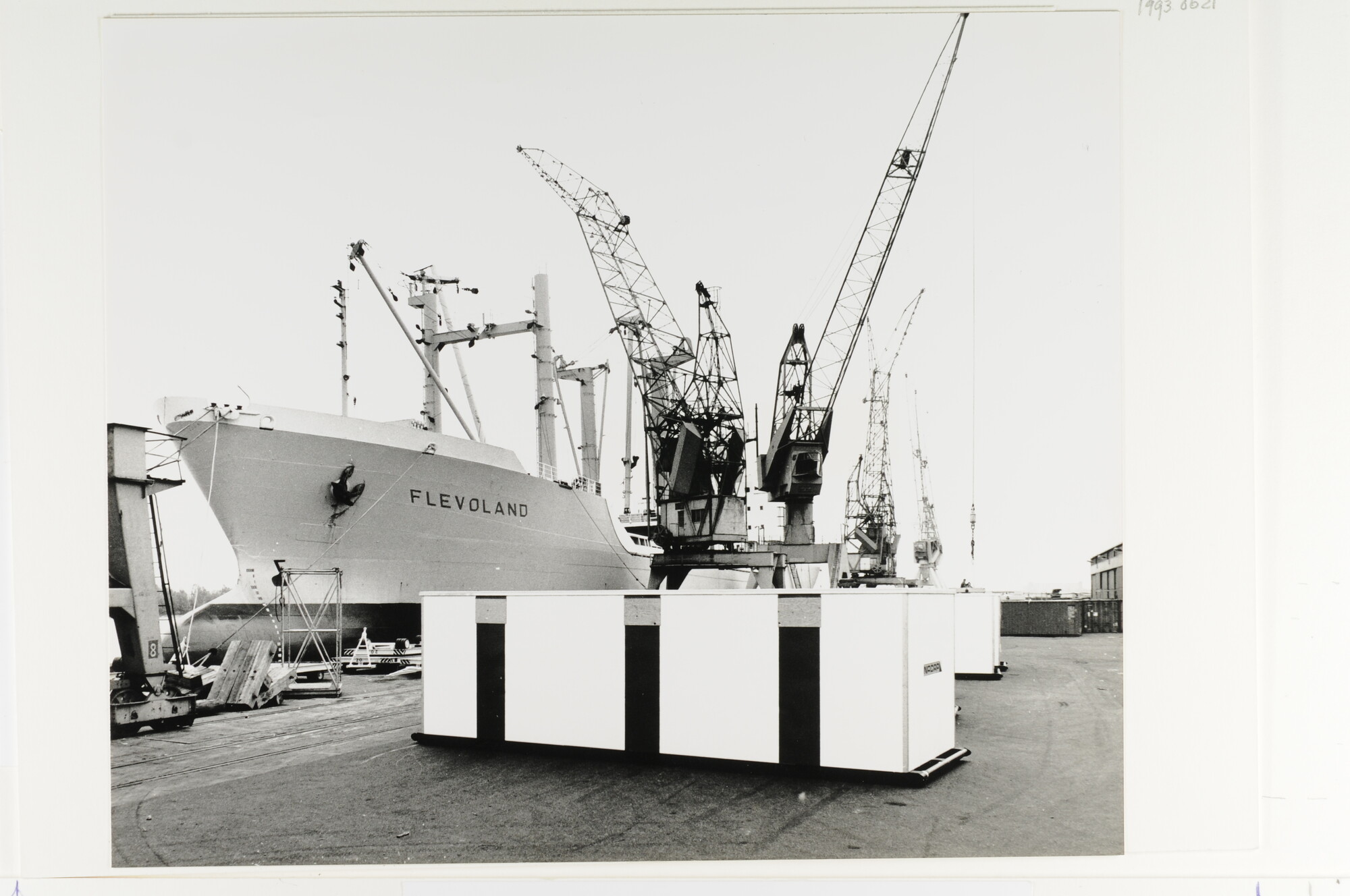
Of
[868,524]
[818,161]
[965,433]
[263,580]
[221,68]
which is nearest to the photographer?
[221,68]

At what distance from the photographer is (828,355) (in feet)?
35.7

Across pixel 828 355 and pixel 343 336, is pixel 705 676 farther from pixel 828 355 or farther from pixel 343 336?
pixel 828 355

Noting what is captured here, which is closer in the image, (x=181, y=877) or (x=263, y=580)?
(x=181, y=877)

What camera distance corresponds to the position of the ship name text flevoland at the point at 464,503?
12786 mm

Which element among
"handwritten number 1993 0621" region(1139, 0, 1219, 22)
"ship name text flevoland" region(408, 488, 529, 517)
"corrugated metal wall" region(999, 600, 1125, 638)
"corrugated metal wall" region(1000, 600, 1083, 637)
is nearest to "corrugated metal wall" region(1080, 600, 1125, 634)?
"corrugated metal wall" region(999, 600, 1125, 638)

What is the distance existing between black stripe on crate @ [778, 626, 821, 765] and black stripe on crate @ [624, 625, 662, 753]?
0.83m

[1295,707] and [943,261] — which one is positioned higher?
[943,261]

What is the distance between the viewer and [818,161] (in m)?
5.84

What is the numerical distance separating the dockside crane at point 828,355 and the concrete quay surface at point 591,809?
3.53 m

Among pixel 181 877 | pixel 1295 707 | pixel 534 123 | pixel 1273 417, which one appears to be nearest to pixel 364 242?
pixel 534 123

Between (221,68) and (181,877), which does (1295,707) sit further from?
(221,68)

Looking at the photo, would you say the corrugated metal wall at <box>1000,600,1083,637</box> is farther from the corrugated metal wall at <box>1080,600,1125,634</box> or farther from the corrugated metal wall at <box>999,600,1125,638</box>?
the corrugated metal wall at <box>1080,600,1125,634</box>

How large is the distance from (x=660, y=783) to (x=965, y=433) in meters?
3.66

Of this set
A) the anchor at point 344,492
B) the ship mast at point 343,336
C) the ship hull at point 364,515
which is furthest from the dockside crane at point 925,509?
the anchor at point 344,492
